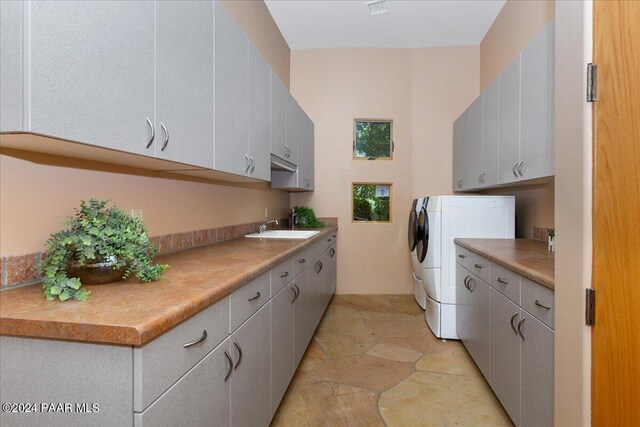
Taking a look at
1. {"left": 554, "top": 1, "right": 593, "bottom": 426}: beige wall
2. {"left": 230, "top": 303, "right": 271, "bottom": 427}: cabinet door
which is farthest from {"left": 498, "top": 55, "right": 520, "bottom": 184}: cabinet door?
{"left": 230, "top": 303, "right": 271, "bottom": 427}: cabinet door

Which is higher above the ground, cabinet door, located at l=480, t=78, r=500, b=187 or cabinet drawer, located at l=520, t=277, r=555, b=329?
cabinet door, located at l=480, t=78, r=500, b=187

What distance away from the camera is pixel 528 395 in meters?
1.57

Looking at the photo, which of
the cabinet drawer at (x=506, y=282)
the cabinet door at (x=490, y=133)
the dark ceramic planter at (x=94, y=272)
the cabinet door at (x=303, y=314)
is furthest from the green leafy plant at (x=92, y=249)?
the cabinet door at (x=490, y=133)

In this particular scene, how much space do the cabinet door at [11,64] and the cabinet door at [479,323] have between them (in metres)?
2.32

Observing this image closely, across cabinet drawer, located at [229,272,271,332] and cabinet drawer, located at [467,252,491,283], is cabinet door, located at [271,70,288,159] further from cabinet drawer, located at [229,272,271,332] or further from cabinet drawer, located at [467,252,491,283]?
cabinet drawer, located at [467,252,491,283]

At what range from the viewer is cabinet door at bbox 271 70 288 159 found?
2603mm

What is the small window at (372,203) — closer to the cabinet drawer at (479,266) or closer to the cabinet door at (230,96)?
the cabinet drawer at (479,266)

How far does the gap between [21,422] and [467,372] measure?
2.51m

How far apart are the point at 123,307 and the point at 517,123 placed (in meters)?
2.56

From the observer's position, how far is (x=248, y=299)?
1.38 m

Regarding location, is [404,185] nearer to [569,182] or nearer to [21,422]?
[569,182]

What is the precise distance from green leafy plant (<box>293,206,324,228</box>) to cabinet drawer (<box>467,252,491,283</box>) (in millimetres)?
1967

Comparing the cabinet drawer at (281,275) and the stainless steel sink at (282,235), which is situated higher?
the stainless steel sink at (282,235)

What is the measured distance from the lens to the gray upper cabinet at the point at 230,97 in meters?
1.71
